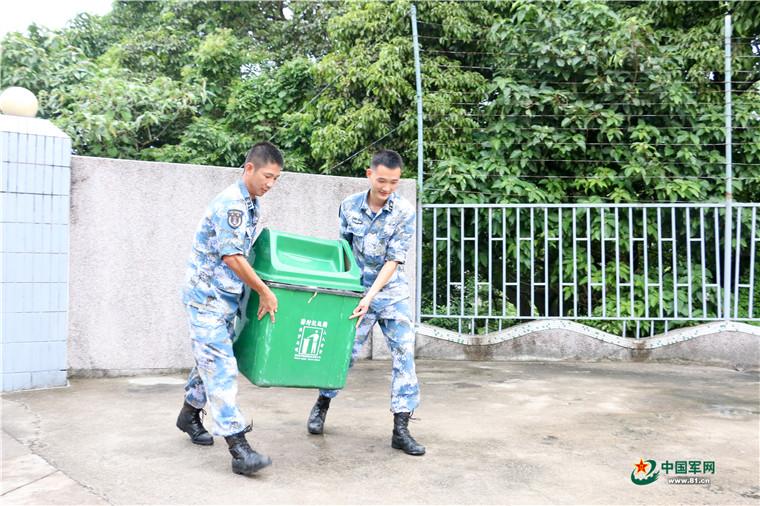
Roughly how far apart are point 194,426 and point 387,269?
117 cm

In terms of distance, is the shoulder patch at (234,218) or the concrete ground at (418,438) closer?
the concrete ground at (418,438)

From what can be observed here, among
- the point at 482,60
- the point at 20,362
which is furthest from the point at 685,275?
the point at 20,362

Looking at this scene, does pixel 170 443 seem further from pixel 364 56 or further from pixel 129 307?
pixel 364 56

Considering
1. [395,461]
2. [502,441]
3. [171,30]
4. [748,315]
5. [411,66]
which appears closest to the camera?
[395,461]

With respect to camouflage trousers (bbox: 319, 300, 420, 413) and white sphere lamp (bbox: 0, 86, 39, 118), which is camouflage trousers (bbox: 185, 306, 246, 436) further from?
white sphere lamp (bbox: 0, 86, 39, 118)

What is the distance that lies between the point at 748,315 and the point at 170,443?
475 centimetres

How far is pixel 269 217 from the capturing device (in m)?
5.45

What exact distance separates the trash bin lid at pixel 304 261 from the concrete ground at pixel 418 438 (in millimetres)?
806

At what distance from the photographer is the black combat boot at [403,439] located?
10.7 feet

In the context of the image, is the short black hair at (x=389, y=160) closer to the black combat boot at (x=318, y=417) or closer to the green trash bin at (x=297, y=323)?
the green trash bin at (x=297, y=323)

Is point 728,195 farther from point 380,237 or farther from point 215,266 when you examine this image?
point 215,266

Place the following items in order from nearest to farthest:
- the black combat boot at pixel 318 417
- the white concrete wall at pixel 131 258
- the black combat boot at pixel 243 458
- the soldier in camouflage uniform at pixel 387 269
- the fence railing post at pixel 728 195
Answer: the black combat boot at pixel 243 458 → the soldier in camouflage uniform at pixel 387 269 → the black combat boot at pixel 318 417 → the white concrete wall at pixel 131 258 → the fence railing post at pixel 728 195

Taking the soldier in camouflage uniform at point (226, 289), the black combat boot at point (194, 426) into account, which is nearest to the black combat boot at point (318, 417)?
the black combat boot at point (194, 426)

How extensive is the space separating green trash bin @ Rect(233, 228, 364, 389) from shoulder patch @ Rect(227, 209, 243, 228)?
0.20m
